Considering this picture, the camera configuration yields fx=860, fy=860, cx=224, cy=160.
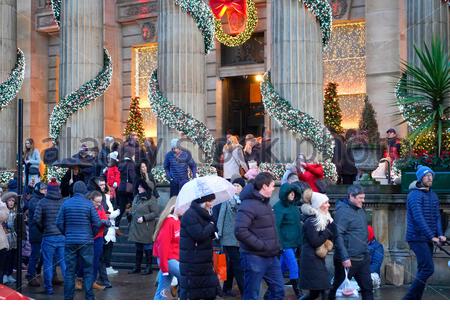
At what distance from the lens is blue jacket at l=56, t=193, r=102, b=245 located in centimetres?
1262

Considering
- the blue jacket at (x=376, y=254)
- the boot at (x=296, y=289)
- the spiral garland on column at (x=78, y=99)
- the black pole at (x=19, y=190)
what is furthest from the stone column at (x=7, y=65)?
the blue jacket at (x=376, y=254)

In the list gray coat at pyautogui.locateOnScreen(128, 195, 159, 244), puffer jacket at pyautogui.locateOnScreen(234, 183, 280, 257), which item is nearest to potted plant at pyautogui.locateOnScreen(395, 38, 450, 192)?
gray coat at pyautogui.locateOnScreen(128, 195, 159, 244)

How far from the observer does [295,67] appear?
18969mm

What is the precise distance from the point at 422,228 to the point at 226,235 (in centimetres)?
321

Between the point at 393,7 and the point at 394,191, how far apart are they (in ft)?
29.4

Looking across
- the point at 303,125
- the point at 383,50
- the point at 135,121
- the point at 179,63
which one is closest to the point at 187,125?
the point at 179,63

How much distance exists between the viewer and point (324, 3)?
1928cm

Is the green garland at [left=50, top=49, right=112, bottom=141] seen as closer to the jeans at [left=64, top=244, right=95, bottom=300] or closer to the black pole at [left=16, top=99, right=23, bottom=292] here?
the black pole at [left=16, top=99, right=23, bottom=292]

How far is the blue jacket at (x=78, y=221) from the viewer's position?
1262 cm

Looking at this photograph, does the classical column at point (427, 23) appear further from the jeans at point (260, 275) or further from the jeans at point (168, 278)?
the jeans at point (260, 275)

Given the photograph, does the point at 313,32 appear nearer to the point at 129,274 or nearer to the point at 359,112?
the point at 359,112

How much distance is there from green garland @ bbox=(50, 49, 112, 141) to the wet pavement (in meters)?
7.50
